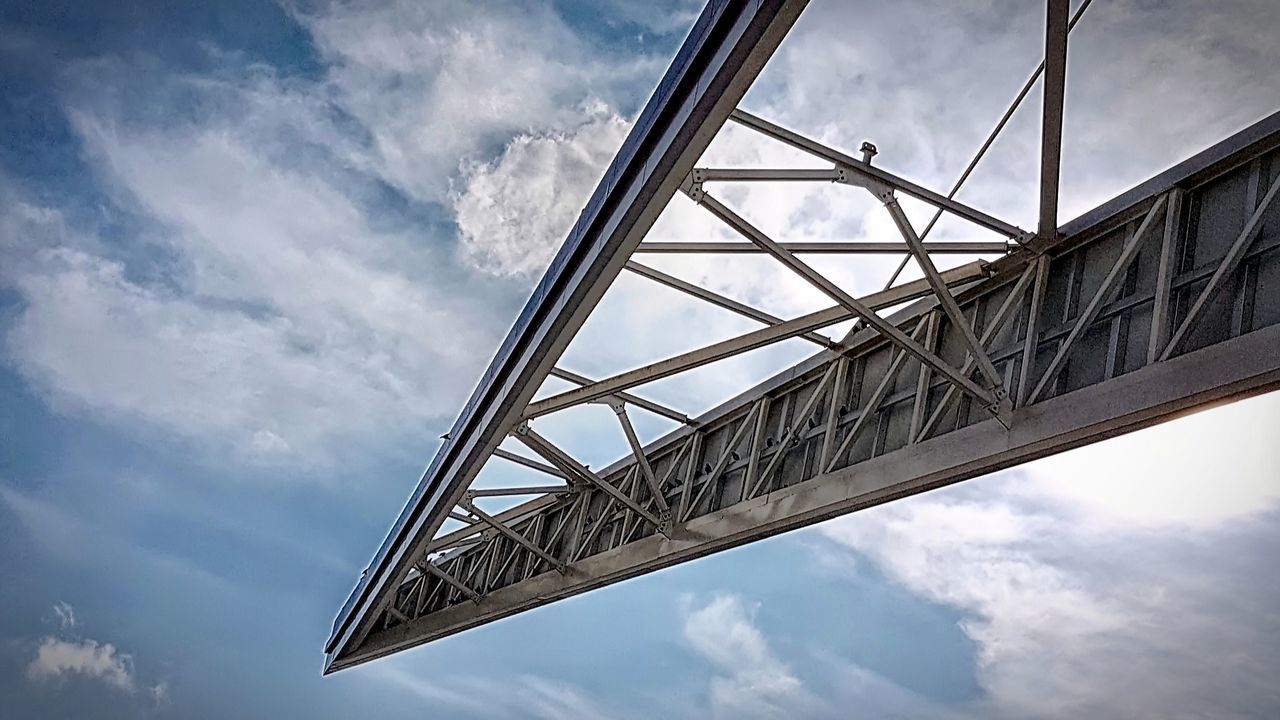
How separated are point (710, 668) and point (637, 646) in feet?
20.6

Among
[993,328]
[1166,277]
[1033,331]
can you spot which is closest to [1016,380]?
[1033,331]

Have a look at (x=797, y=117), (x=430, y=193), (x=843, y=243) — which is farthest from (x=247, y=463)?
(x=843, y=243)

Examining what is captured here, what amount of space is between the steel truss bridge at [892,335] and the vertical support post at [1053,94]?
24mm

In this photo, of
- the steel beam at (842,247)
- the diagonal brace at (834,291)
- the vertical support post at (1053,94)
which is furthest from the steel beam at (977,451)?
the vertical support post at (1053,94)

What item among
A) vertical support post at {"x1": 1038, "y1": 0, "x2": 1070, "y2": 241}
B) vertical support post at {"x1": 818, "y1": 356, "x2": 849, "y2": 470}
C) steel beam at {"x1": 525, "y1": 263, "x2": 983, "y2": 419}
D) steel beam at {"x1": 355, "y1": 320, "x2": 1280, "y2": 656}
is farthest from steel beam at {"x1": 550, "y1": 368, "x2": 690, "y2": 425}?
vertical support post at {"x1": 1038, "y1": 0, "x2": 1070, "y2": 241}

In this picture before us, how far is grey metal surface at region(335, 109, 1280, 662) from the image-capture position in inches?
464

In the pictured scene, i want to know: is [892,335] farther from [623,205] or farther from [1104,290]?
[623,205]

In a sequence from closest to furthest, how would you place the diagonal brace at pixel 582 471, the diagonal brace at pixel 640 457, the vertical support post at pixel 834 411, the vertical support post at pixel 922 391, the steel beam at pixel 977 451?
1. the steel beam at pixel 977 451
2. the vertical support post at pixel 922 391
3. the vertical support post at pixel 834 411
4. the diagonal brace at pixel 640 457
5. the diagonal brace at pixel 582 471

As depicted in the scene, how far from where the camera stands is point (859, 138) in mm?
→ 17516

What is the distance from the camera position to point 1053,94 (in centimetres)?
1227

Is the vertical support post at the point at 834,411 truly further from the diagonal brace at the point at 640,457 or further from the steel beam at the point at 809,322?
the diagonal brace at the point at 640,457

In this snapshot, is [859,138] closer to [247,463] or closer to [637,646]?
[637,646]

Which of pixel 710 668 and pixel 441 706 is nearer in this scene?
pixel 710 668

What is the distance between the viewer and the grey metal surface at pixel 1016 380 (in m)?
11.8
